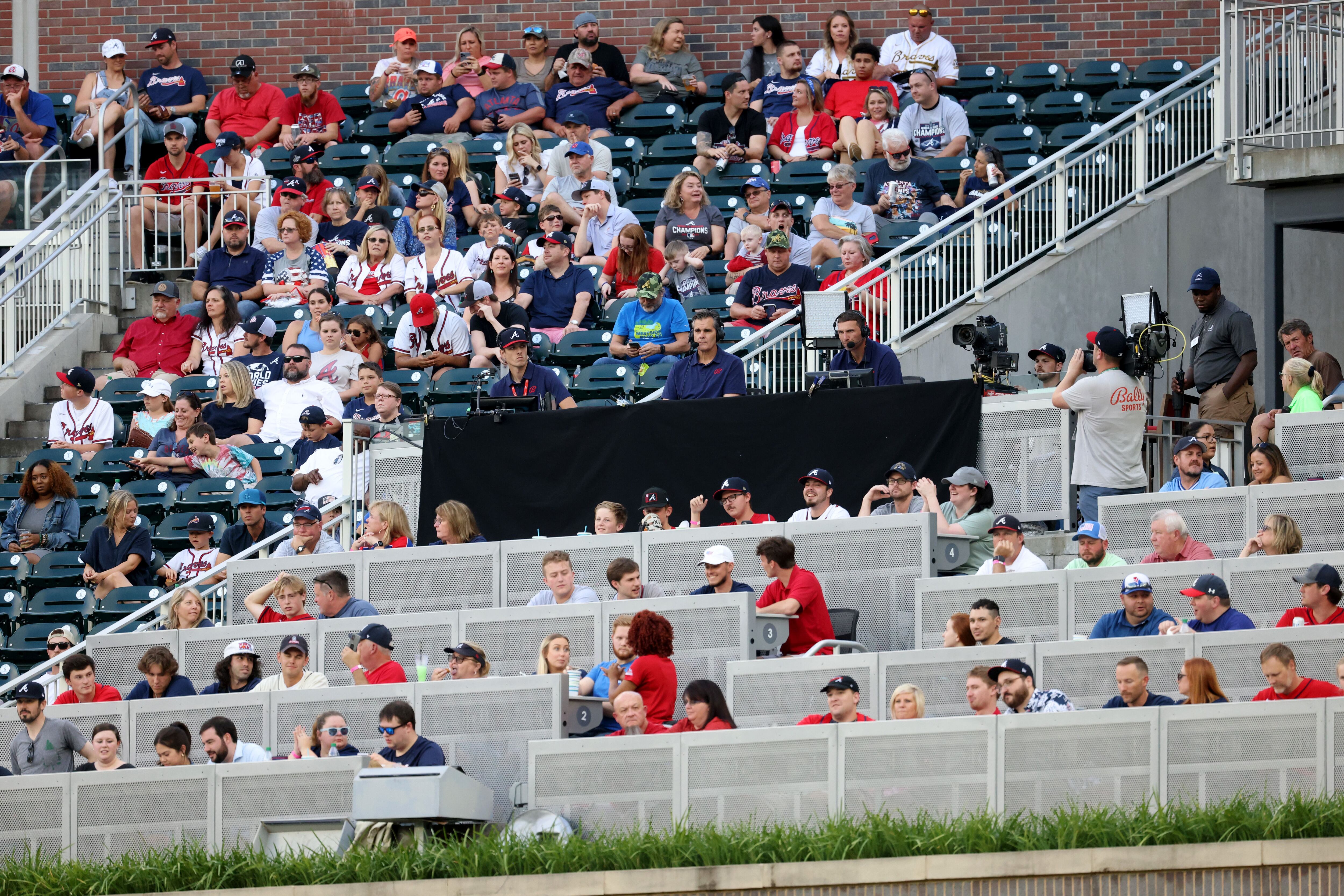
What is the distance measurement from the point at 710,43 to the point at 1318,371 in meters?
9.33

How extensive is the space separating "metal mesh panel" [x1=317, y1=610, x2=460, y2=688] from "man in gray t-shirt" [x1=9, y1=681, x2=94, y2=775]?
1411 mm

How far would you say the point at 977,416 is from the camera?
1362 cm

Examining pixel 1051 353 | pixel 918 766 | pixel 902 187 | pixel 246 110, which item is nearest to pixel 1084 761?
pixel 918 766

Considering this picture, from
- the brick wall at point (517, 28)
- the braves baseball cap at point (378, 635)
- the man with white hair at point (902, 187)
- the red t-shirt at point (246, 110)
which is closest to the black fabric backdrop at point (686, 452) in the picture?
the braves baseball cap at point (378, 635)

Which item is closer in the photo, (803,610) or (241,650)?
(803,610)

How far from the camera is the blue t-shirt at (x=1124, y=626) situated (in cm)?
1134

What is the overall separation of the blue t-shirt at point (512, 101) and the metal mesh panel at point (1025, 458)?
838cm

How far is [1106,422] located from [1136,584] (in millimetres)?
2170

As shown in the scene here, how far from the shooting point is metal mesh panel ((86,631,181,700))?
1374 cm

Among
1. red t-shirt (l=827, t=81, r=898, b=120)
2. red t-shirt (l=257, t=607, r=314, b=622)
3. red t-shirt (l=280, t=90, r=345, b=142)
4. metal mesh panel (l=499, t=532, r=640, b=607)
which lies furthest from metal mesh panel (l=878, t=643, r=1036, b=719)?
red t-shirt (l=280, t=90, r=345, b=142)

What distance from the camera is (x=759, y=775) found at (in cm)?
1068

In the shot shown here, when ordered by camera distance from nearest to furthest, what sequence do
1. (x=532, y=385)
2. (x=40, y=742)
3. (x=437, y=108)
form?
1. (x=40, y=742)
2. (x=532, y=385)
3. (x=437, y=108)

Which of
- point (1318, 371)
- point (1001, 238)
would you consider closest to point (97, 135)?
point (1001, 238)

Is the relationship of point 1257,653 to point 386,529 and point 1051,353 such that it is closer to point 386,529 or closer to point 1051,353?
point 1051,353
